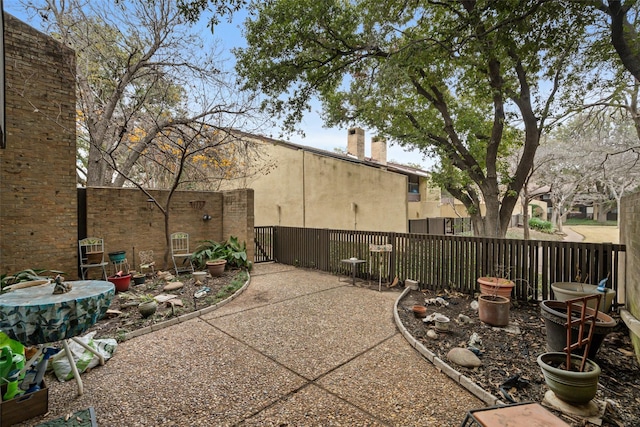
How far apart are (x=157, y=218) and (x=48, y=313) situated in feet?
18.6

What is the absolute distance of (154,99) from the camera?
27.5ft

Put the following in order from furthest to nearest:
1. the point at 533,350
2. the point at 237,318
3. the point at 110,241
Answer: the point at 110,241
the point at 237,318
the point at 533,350

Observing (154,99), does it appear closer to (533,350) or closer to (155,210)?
(155,210)

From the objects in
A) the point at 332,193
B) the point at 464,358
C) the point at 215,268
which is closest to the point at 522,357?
the point at 464,358

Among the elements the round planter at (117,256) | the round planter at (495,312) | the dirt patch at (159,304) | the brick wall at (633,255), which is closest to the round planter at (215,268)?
the dirt patch at (159,304)

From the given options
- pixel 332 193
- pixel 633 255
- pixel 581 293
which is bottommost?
pixel 581 293

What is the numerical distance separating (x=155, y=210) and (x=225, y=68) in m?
4.39

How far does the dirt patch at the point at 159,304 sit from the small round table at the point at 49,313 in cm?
139

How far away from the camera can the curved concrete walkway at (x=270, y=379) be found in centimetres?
238

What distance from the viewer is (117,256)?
21.5ft

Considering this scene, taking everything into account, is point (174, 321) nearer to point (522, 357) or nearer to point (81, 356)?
point (81, 356)

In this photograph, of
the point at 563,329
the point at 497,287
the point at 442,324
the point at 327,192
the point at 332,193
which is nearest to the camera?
the point at 563,329

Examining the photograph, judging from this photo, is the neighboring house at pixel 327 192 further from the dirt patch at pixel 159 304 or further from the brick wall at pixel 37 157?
the brick wall at pixel 37 157

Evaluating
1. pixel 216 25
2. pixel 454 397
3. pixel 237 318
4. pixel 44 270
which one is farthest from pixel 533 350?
pixel 44 270
